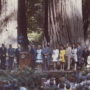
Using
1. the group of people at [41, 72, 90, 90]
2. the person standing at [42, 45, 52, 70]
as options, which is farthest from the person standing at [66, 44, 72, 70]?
Answer: the group of people at [41, 72, 90, 90]

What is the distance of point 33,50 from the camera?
21156mm

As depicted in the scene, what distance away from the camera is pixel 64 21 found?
66.0ft

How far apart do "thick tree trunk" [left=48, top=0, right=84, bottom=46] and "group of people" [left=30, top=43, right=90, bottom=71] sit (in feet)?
1.34

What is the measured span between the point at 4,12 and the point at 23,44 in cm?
200

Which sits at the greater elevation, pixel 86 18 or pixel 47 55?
pixel 86 18

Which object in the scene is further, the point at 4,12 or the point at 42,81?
the point at 4,12

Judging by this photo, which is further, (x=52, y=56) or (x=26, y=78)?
(x=52, y=56)

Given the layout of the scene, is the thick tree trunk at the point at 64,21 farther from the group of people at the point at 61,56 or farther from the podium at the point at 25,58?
the podium at the point at 25,58

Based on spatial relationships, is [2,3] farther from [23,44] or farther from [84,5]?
[84,5]

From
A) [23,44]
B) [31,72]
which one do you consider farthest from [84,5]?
[31,72]

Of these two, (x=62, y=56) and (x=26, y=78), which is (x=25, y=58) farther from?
(x=26, y=78)

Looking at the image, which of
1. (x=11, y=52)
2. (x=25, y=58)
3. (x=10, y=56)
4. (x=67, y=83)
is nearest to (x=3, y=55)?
(x=10, y=56)

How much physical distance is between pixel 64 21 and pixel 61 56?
1673 mm

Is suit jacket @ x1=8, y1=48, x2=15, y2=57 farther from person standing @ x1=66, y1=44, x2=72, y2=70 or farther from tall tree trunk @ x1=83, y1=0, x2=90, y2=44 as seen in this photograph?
tall tree trunk @ x1=83, y1=0, x2=90, y2=44
